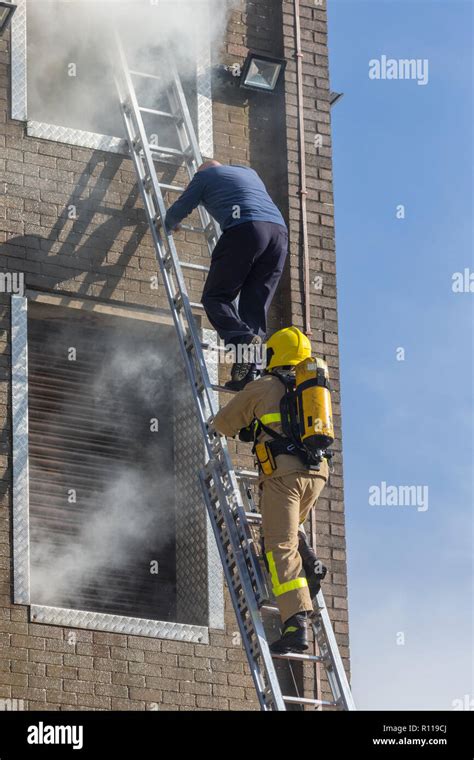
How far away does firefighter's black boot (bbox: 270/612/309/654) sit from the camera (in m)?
11.0

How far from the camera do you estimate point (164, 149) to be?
13.8 metres

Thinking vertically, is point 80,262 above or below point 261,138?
below

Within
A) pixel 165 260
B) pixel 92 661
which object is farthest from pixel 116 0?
pixel 92 661

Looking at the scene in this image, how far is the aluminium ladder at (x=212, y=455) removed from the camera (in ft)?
36.6

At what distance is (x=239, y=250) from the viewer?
12500mm

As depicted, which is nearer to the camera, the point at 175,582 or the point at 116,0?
the point at 175,582

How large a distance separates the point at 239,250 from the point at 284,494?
201 centimetres

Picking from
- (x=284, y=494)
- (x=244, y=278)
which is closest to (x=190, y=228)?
(x=244, y=278)

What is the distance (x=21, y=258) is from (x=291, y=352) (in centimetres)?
267

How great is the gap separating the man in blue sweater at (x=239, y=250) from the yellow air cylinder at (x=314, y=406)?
3.33 feet

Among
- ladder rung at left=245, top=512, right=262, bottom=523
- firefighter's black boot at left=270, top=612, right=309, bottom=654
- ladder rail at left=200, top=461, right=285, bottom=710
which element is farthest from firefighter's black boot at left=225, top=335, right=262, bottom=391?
firefighter's black boot at left=270, top=612, right=309, bottom=654

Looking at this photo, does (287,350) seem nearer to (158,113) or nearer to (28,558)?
(28,558)

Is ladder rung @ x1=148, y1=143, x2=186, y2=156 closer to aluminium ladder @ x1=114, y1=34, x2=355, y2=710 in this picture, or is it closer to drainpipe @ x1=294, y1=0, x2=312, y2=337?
aluminium ladder @ x1=114, y1=34, x2=355, y2=710

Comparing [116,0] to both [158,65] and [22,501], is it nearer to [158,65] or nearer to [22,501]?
[158,65]
